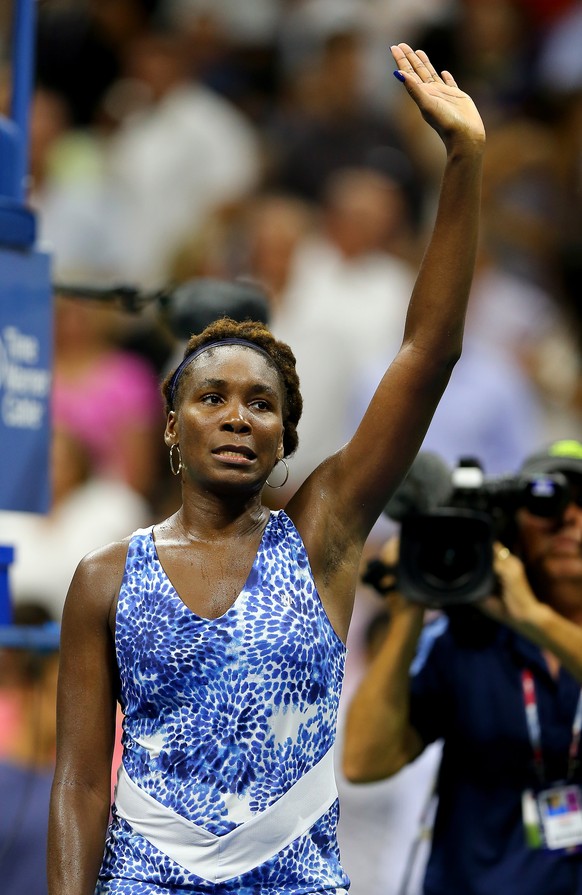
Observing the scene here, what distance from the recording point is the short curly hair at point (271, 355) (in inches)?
105

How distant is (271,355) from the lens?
2.68 metres

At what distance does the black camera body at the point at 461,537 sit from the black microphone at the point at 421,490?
2 cm

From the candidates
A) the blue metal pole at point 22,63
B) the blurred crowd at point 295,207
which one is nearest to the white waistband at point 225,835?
the blue metal pole at point 22,63

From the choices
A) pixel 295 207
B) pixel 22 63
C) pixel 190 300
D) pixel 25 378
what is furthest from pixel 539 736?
pixel 295 207

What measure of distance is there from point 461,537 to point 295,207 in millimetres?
4057

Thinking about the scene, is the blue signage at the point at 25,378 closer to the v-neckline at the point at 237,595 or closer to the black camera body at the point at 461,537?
the v-neckline at the point at 237,595

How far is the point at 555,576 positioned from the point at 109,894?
1.82 metres

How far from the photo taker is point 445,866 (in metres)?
3.89

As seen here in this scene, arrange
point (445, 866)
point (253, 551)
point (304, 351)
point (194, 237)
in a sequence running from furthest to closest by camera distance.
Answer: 1. point (194, 237)
2. point (304, 351)
3. point (445, 866)
4. point (253, 551)

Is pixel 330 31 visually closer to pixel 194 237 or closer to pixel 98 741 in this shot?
pixel 194 237

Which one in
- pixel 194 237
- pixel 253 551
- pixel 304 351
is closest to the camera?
pixel 253 551

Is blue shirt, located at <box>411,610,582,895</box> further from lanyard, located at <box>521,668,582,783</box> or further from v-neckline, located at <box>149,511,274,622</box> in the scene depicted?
v-neckline, located at <box>149,511,274,622</box>

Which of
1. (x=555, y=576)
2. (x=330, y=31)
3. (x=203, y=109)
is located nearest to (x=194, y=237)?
(x=203, y=109)

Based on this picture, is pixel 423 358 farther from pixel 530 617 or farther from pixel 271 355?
pixel 530 617
